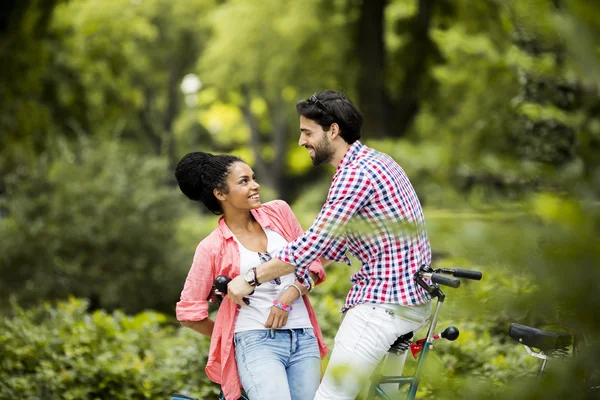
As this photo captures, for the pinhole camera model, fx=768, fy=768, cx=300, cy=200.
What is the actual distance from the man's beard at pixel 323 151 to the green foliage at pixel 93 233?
28.4 ft

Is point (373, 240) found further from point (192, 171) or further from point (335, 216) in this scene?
point (192, 171)

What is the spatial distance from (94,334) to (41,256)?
4.92 metres

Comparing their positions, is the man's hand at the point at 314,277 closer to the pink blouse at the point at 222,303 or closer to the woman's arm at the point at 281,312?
the woman's arm at the point at 281,312

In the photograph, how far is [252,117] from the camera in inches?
1437

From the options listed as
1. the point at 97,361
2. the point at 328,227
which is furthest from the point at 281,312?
the point at 97,361

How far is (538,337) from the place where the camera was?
276 cm

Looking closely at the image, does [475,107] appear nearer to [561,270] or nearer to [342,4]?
[342,4]

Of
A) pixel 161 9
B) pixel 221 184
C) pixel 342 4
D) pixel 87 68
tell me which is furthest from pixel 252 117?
pixel 221 184

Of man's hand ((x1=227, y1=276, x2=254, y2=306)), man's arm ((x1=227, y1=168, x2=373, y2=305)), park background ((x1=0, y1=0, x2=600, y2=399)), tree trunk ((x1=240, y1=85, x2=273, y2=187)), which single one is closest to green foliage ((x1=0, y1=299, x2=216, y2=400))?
park background ((x1=0, y1=0, x2=600, y2=399))

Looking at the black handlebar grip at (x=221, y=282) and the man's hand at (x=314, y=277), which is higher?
the black handlebar grip at (x=221, y=282)

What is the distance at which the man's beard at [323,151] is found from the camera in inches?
127

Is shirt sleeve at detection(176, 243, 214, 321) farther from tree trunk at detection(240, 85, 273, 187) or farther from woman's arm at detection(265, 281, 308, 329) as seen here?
tree trunk at detection(240, 85, 273, 187)

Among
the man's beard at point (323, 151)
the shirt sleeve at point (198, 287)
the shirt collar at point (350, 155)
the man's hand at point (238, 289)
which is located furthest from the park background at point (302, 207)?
the shirt sleeve at point (198, 287)

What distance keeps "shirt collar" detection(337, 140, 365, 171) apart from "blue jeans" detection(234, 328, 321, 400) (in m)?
0.81
